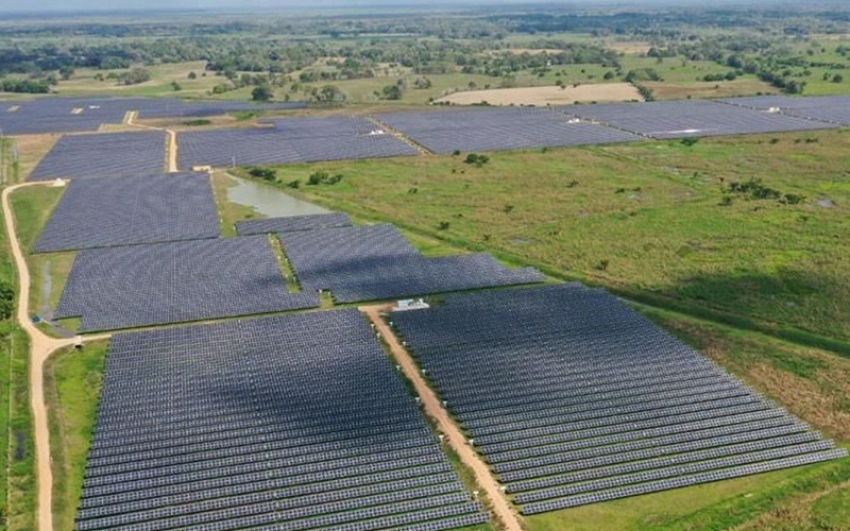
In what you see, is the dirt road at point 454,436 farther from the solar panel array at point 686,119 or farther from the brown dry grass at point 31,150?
the solar panel array at point 686,119

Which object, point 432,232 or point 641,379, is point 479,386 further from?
point 432,232

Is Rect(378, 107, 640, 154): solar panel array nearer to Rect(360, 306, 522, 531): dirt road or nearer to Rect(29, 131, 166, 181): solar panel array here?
Rect(29, 131, 166, 181): solar panel array

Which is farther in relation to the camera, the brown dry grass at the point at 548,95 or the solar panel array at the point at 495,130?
the brown dry grass at the point at 548,95

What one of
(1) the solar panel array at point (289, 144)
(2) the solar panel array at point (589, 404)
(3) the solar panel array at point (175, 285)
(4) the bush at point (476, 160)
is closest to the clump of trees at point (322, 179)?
(1) the solar panel array at point (289, 144)

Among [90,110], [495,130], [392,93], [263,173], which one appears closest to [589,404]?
[263,173]

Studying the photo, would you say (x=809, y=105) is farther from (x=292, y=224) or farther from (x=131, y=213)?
(x=131, y=213)

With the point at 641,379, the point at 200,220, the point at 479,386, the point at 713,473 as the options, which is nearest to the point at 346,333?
the point at 479,386

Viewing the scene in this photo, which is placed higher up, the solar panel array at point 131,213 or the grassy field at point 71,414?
the solar panel array at point 131,213
